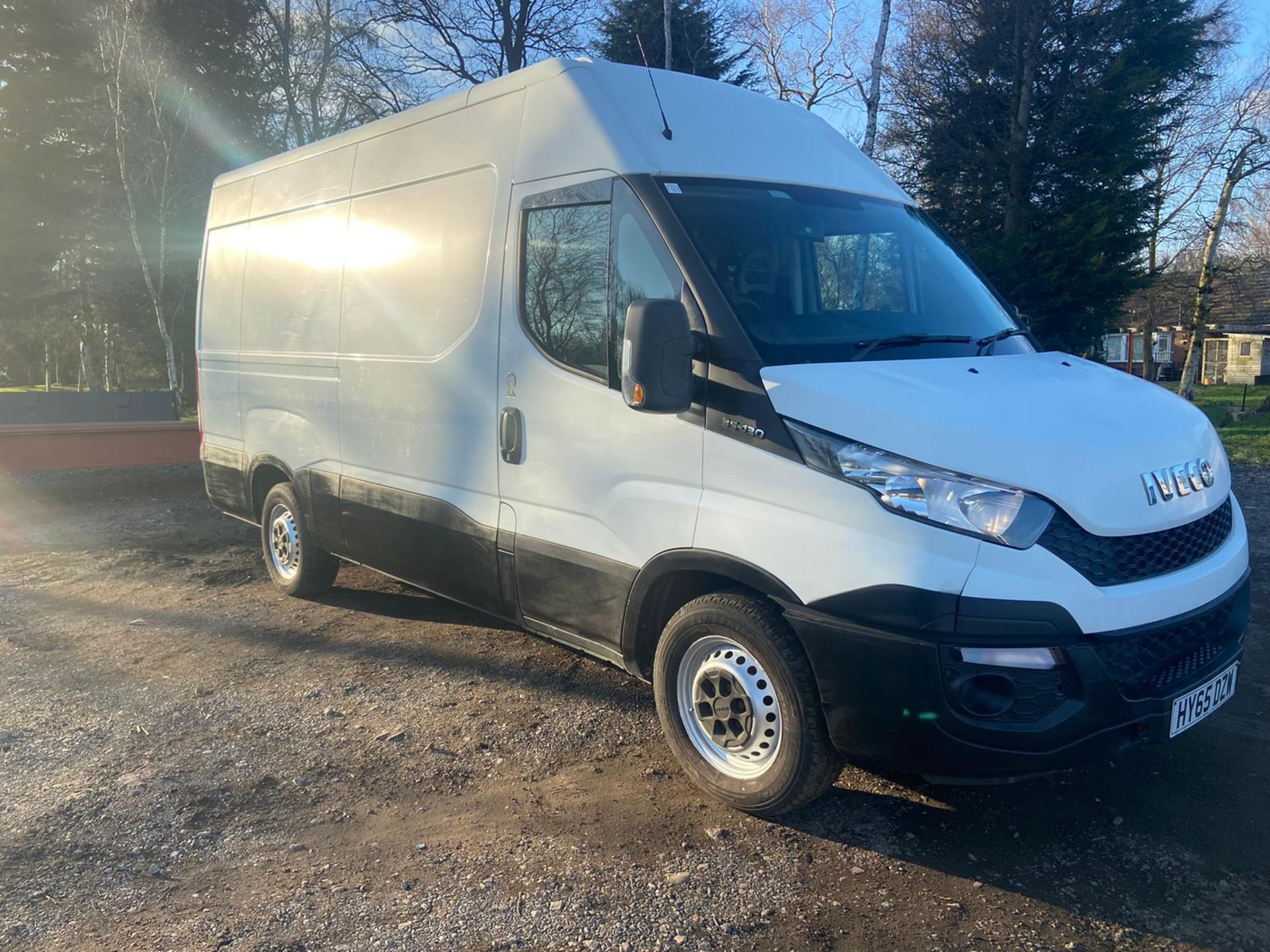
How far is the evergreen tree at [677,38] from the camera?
22.3 meters

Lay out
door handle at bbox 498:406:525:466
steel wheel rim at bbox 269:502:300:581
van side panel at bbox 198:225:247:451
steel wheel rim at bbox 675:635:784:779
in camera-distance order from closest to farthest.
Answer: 1. steel wheel rim at bbox 675:635:784:779
2. door handle at bbox 498:406:525:466
3. steel wheel rim at bbox 269:502:300:581
4. van side panel at bbox 198:225:247:451

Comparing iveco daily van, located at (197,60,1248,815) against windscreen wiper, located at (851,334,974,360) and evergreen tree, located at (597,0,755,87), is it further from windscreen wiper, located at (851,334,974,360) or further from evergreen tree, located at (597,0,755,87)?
evergreen tree, located at (597,0,755,87)

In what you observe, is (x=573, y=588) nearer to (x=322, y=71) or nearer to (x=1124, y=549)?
(x=1124, y=549)

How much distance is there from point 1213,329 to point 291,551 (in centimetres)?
3775

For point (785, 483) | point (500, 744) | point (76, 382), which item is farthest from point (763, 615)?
point (76, 382)

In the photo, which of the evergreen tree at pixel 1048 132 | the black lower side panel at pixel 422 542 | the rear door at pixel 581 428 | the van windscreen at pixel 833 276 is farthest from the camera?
the evergreen tree at pixel 1048 132

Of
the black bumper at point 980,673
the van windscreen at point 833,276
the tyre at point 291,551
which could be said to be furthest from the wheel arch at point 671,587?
the tyre at point 291,551

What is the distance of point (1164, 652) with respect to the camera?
314 cm

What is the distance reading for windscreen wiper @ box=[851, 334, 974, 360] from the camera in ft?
11.7

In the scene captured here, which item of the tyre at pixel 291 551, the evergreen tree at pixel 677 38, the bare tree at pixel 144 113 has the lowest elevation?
the tyre at pixel 291 551

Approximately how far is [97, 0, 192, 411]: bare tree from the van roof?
46.1ft

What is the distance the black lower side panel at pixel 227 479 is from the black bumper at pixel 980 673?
5.18 metres

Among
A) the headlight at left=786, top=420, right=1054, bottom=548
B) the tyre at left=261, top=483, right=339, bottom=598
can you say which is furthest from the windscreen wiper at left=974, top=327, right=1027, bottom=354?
the tyre at left=261, top=483, right=339, bottom=598

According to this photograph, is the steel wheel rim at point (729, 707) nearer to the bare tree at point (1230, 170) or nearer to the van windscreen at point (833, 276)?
the van windscreen at point (833, 276)
